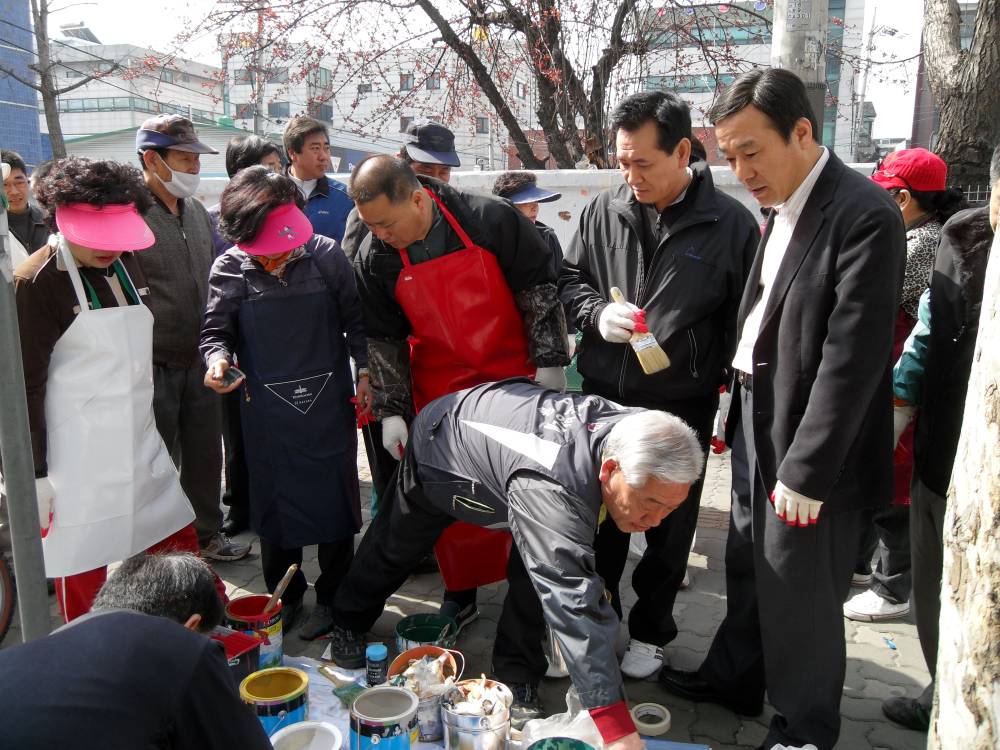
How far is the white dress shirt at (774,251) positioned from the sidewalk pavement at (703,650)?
1.18m

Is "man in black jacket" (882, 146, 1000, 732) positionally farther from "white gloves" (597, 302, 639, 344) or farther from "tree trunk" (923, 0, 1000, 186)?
"tree trunk" (923, 0, 1000, 186)

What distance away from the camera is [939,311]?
7.47 ft

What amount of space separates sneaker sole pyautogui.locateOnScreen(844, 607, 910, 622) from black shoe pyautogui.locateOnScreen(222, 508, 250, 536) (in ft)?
9.44

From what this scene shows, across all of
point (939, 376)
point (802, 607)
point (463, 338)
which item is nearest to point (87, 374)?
point (463, 338)

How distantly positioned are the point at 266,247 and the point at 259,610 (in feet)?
4.11

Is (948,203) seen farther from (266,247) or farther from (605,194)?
(266,247)

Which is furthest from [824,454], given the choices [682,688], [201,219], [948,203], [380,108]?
[380,108]

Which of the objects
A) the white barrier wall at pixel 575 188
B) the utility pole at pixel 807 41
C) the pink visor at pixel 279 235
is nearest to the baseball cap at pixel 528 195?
the white barrier wall at pixel 575 188

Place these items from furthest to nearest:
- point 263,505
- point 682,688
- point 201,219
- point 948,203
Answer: point 201,219 < point 948,203 < point 263,505 < point 682,688

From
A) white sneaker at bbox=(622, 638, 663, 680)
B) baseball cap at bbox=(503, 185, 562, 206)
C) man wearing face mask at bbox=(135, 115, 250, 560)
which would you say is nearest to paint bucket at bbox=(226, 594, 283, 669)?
man wearing face mask at bbox=(135, 115, 250, 560)

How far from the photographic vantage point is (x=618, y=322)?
2.54 m

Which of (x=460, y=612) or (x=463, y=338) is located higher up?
(x=463, y=338)

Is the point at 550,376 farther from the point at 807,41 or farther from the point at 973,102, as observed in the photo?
the point at 973,102

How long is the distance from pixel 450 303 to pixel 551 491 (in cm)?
104
